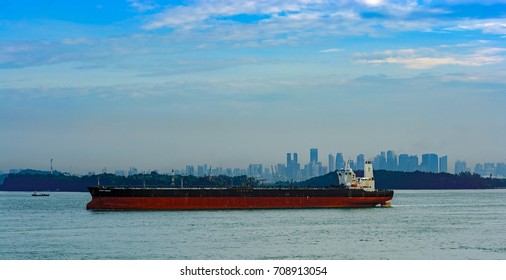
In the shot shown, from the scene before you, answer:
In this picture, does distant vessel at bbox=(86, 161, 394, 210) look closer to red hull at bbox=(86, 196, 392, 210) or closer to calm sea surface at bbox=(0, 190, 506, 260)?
red hull at bbox=(86, 196, 392, 210)

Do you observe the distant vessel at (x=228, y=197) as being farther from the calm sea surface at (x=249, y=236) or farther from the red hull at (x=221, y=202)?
the calm sea surface at (x=249, y=236)

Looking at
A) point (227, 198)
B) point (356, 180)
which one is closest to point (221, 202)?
point (227, 198)

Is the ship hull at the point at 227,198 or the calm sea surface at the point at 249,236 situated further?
the ship hull at the point at 227,198

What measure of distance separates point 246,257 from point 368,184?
103ft

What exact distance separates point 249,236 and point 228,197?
699 inches

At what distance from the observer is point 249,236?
34.9 meters

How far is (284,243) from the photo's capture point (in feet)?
107

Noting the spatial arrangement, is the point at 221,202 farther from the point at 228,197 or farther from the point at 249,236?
the point at 249,236

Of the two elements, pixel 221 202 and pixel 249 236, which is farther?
→ pixel 221 202

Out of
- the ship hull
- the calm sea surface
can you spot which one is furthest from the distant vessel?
the calm sea surface

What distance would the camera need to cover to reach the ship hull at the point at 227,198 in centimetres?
5056

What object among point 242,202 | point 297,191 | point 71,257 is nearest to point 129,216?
point 242,202

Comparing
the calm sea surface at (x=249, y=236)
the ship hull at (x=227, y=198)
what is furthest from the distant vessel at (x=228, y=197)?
the calm sea surface at (x=249, y=236)

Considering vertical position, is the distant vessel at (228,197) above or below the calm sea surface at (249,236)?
above
